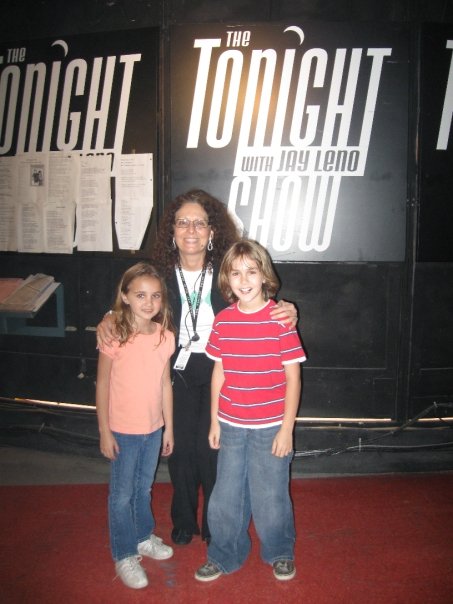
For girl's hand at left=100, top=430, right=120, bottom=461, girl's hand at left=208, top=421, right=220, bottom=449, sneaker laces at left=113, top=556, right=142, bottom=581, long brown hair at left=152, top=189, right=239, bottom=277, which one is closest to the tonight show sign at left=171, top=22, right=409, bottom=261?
long brown hair at left=152, top=189, right=239, bottom=277

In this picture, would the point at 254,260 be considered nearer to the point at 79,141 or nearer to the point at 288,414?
the point at 288,414

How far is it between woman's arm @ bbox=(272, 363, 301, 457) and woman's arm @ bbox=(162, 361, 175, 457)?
62cm

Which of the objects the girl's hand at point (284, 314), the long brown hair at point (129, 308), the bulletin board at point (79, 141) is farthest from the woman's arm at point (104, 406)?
the bulletin board at point (79, 141)

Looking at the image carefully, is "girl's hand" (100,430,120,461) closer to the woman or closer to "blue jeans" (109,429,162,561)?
"blue jeans" (109,429,162,561)

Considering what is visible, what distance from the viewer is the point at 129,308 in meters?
2.31

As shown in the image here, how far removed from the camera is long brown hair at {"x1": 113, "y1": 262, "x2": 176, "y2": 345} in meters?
2.24

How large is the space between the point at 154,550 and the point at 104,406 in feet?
2.98

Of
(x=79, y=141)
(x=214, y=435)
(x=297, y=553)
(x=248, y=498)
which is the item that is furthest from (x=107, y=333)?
(x=79, y=141)

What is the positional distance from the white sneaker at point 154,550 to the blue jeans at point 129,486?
123mm

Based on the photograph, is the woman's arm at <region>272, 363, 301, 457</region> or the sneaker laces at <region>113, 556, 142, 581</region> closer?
the woman's arm at <region>272, 363, 301, 457</region>

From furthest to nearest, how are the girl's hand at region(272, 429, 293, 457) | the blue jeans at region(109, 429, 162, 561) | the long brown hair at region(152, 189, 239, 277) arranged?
the long brown hair at region(152, 189, 239, 277) < the blue jeans at region(109, 429, 162, 561) < the girl's hand at region(272, 429, 293, 457)

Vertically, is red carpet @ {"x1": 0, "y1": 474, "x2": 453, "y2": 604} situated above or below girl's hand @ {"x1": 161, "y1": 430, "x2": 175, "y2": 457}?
below

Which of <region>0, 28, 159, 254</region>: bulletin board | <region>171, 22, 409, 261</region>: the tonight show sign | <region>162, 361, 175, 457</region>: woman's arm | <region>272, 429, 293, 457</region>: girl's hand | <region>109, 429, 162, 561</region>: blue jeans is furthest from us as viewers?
<region>0, 28, 159, 254</region>: bulletin board

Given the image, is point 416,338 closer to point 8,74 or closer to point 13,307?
point 13,307
